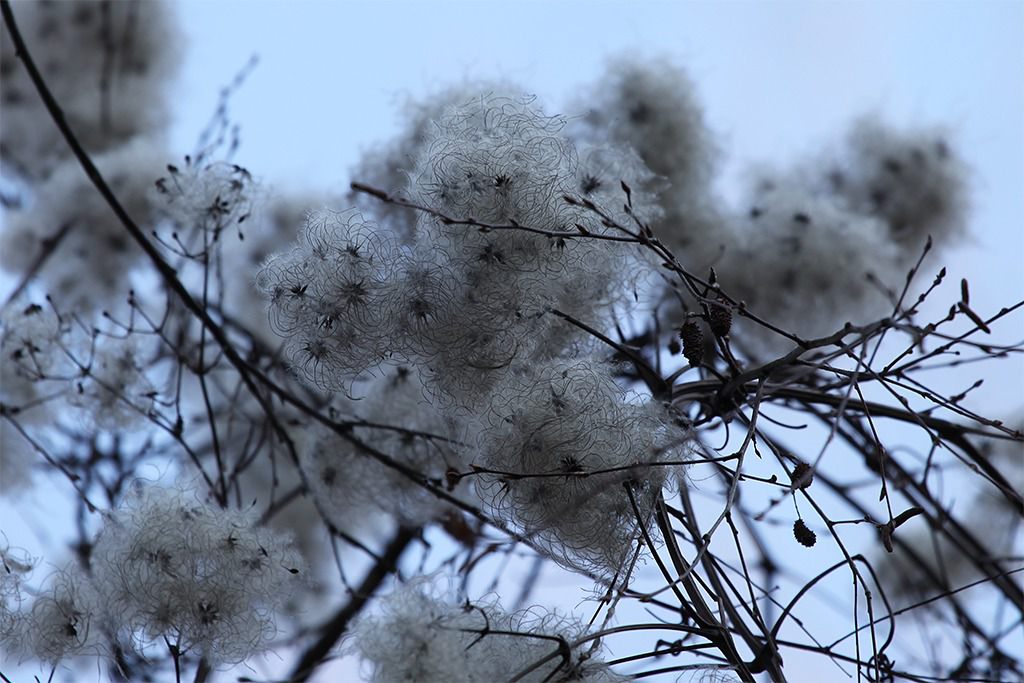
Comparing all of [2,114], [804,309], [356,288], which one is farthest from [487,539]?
[2,114]

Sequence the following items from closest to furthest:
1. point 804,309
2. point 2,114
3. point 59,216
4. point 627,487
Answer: point 627,487 < point 804,309 < point 59,216 < point 2,114

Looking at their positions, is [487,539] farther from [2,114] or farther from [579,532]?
[2,114]

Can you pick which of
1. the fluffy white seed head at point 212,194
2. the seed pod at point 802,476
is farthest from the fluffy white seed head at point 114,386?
the seed pod at point 802,476

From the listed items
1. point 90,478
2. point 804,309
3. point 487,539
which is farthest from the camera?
point 804,309

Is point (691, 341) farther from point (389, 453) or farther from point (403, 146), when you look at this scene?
point (403, 146)

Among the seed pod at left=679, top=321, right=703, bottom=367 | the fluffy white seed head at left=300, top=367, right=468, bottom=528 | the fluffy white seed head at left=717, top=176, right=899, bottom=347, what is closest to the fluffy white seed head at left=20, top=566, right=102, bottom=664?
the fluffy white seed head at left=300, top=367, right=468, bottom=528
